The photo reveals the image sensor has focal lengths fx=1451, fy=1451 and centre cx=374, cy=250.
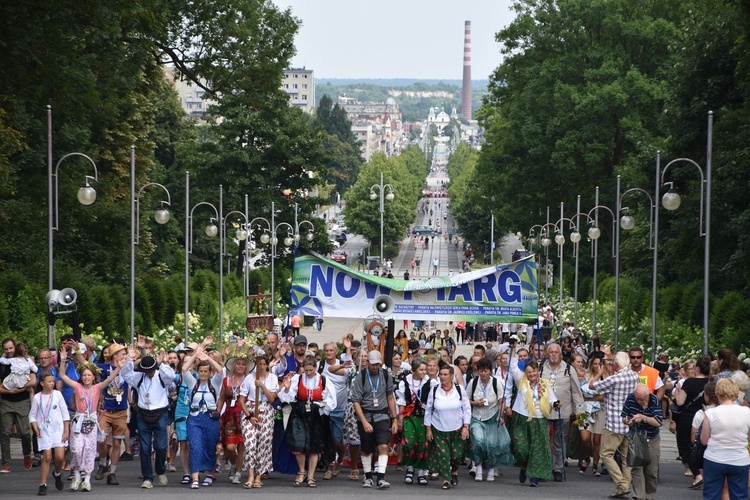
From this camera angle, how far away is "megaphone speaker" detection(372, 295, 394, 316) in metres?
18.7

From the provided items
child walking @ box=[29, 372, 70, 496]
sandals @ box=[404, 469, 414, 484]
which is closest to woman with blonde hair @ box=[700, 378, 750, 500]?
sandals @ box=[404, 469, 414, 484]

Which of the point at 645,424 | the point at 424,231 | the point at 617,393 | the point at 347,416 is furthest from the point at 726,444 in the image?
the point at 424,231

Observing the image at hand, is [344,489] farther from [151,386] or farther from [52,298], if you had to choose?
[52,298]

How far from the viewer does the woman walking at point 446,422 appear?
54.2ft

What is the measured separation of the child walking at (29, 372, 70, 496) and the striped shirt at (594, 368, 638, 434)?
19.6 feet

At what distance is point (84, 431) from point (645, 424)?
6154mm

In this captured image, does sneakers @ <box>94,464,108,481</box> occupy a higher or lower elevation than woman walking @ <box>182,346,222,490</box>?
lower

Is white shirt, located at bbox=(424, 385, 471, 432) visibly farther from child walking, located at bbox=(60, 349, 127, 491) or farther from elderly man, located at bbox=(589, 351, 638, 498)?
child walking, located at bbox=(60, 349, 127, 491)

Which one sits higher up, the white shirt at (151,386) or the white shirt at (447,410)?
the white shirt at (151,386)

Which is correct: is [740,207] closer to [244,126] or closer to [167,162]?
[244,126]

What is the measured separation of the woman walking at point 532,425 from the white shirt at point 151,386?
13.4 ft

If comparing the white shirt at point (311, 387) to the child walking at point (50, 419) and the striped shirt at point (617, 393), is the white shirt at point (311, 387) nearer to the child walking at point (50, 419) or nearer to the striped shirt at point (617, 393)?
the child walking at point (50, 419)

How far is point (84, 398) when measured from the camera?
53.6 ft

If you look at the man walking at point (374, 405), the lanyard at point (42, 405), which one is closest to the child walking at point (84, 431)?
the lanyard at point (42, 405)
